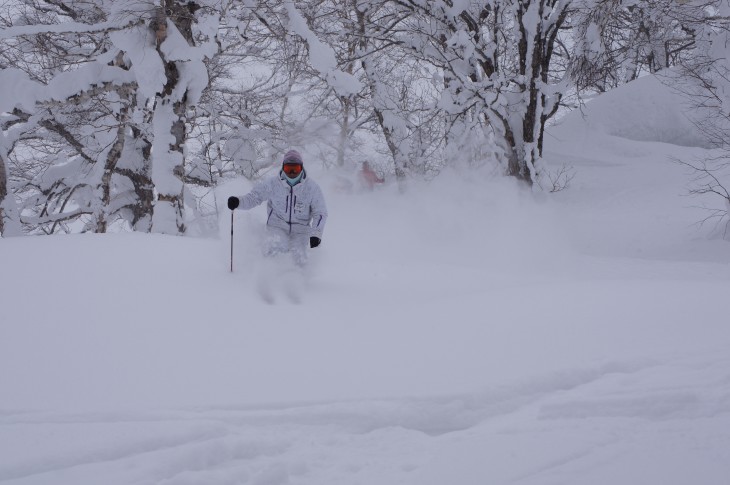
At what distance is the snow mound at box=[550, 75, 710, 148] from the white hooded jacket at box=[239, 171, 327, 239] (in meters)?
12.2

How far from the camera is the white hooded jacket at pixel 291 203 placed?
641 cm

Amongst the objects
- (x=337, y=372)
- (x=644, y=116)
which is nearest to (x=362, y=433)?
(x=337, y=372)

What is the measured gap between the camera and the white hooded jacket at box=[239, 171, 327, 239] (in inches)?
253

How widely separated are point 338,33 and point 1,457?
1138 cm

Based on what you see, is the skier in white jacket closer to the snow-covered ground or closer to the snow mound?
the snow-covered ground

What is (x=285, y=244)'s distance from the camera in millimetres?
6363

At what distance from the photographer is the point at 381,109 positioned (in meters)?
13.5

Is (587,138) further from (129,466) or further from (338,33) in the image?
(129,466)

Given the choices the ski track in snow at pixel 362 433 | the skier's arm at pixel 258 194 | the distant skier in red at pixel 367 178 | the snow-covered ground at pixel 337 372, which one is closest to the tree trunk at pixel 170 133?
the snow-covered ground at pixel 337 372

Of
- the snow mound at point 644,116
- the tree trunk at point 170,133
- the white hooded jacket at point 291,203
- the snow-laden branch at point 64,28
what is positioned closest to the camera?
the white hooded jacket at point 291,203

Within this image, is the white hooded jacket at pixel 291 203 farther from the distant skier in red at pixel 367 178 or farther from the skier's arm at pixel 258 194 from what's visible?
the distant skier in red at pixel 367 178

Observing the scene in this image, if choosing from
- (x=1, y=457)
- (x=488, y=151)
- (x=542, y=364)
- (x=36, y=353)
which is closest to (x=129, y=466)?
(x=1, y=457)

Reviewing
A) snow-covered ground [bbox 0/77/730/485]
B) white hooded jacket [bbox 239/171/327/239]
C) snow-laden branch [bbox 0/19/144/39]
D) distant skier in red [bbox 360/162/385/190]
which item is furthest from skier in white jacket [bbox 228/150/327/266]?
distant skier in red [bbox 360/162/385/190]

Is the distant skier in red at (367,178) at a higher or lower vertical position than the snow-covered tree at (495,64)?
lower
